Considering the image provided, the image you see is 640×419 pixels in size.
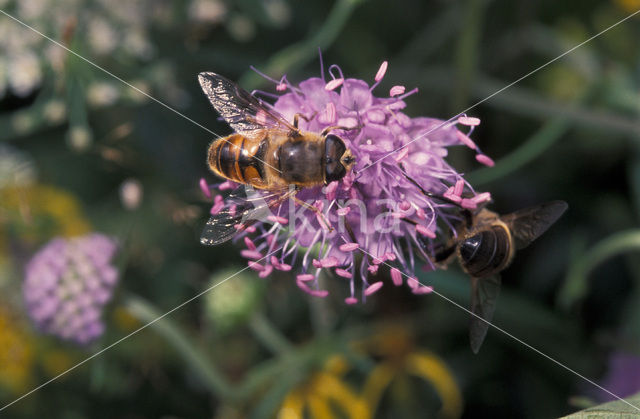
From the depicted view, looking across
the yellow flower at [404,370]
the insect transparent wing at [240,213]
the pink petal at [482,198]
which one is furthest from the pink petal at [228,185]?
the yellow flower at [404,370]

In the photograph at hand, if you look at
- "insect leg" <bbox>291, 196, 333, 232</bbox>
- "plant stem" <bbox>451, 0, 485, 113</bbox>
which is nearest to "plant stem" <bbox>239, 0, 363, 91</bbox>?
"plant stem" <bbox>451, 0, 485, 113</bbox>

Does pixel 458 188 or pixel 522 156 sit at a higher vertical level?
pixel 458 188

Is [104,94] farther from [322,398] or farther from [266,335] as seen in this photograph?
[322,398]

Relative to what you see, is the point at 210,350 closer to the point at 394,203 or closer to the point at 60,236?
the point at 60,236

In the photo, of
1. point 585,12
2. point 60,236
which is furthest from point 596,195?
point 60,236

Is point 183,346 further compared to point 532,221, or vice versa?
→ point 183,346

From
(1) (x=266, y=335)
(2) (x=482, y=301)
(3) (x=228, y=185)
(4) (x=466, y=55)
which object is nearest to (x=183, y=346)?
(1) (x=266, y=335)
